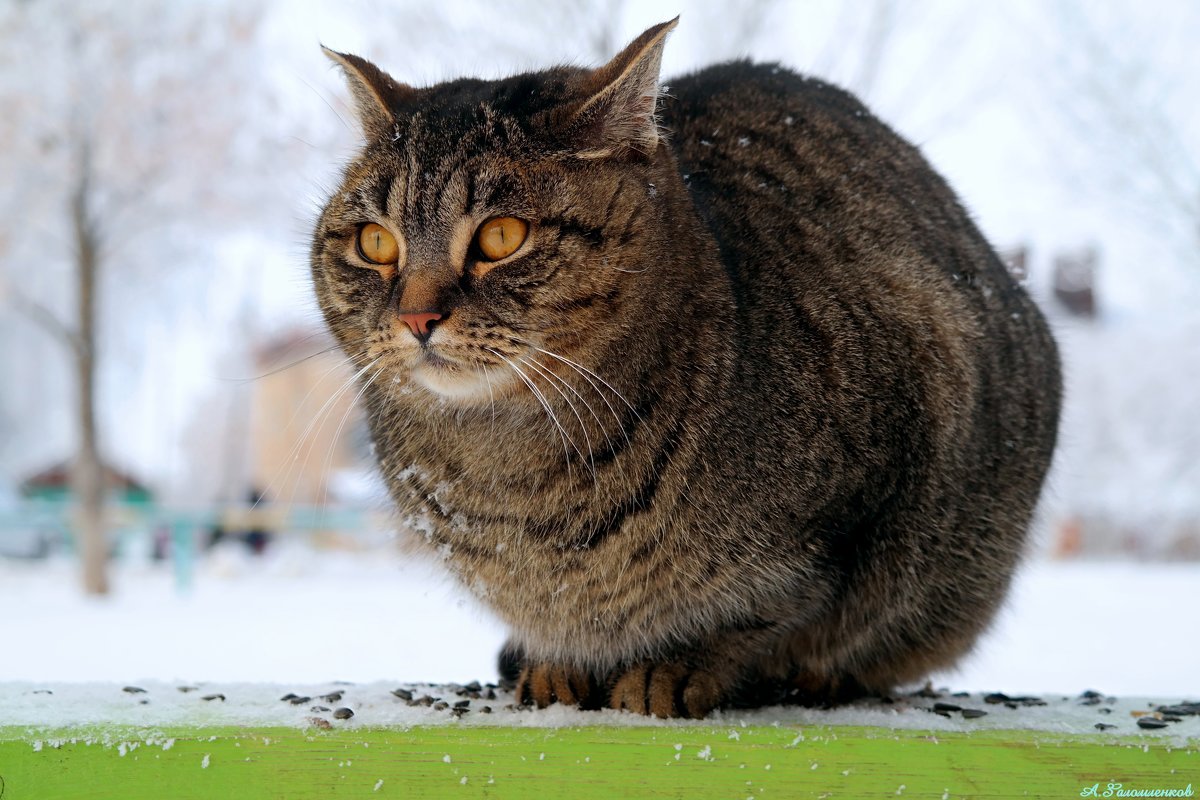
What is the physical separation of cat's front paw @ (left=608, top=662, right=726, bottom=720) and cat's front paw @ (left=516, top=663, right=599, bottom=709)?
0.05m

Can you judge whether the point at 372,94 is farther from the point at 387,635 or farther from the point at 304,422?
the point at 387,635

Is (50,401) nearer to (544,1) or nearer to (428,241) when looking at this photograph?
(544,1)

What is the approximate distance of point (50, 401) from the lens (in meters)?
10.2

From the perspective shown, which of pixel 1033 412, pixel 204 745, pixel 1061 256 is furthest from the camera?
pixel 1061 256

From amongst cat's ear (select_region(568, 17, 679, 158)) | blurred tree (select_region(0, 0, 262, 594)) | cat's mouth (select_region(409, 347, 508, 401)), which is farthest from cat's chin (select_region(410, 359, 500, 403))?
blurred tree (select_region(0, 0, 262, 594))

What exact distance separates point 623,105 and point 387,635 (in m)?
2.30

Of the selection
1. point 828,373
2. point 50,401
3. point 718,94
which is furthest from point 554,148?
point 50,401

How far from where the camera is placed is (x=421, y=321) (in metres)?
0.99

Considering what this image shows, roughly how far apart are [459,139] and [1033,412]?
0.86 m

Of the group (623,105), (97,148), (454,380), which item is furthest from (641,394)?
(97,148)

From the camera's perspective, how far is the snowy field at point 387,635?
2.35 meters

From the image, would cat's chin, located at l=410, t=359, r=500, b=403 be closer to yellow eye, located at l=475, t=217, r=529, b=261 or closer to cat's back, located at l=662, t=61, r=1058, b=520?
yellow eye, located at l=475, t=217, r=529, b=261

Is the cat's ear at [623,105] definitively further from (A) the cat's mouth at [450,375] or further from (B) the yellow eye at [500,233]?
(A) the cat's mouth at [450,375]

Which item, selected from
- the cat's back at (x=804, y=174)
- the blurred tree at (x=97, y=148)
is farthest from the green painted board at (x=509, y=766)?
the blurred tree at (x=97, y=148)
